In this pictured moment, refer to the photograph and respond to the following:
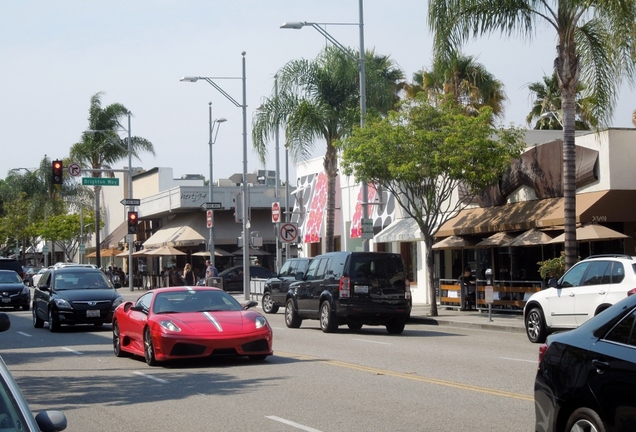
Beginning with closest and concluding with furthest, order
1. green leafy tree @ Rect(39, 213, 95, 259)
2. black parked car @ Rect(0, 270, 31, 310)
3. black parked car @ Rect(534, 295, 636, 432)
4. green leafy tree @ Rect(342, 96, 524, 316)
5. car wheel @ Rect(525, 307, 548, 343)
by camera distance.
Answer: black parked car @ Rect(534, 295, 636, 432)
car wheel @ Rect(525, 307, 548, 343)
green leafy tree @ Rect(342, 96, 524, 316)
black parked car @ Rect(0, 270, 31, 310)
green leafy tree @ Rect(39, 213, 95, 259)

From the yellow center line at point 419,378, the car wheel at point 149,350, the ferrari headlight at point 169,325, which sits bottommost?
the yellow center line at point 419,378

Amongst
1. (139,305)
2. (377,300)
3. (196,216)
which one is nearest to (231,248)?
(196,216)

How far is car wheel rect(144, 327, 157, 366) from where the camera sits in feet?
53.1

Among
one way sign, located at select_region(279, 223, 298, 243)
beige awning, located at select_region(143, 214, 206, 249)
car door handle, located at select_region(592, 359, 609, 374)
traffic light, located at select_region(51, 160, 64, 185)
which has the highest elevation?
traffic light, located at select_region(51, 160, 64, 185)

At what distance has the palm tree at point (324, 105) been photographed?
120 feet

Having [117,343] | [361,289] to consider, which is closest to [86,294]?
[361,289]

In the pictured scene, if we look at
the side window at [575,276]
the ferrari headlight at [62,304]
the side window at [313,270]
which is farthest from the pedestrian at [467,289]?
the ferrari headlight at [62,304]

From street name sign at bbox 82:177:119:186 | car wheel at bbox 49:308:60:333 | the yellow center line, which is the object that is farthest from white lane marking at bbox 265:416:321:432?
street name sign at bbox 82:177:119:186

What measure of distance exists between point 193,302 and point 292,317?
31.6ft

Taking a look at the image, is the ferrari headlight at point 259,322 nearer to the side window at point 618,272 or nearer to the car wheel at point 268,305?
the side window at point 618,272

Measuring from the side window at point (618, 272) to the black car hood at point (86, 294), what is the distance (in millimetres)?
13122

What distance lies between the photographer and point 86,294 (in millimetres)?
25641

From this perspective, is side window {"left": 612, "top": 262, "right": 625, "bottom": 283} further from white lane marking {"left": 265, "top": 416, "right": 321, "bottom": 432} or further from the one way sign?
the one way sign

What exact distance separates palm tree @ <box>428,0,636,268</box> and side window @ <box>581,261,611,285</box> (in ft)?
16.5
